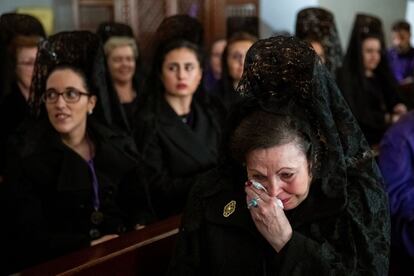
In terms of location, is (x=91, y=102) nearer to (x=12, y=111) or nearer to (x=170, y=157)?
(x=170, y=157)

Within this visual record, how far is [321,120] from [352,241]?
362 mm

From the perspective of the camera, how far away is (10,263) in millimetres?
2402

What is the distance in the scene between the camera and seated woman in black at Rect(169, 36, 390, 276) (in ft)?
4.80

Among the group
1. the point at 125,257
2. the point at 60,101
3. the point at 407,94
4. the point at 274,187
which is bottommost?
the point at 125,257

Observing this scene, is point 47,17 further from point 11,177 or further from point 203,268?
point 203,268

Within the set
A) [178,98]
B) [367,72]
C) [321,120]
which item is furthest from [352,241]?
[367,72]

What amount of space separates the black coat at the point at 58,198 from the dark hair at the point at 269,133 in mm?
1127

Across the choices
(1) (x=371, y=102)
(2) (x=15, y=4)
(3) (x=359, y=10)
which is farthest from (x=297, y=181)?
(3) (x=359, y=10)

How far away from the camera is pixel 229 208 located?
5.35 ft

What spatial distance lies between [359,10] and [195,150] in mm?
6520

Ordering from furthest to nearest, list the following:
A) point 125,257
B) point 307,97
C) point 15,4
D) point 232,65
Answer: point 15,4, point 232,65, point 125,257, point 307,97

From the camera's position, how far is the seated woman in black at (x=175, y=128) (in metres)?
2.88

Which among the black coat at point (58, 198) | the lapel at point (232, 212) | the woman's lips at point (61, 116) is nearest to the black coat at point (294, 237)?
the lapel at point (232, 212)

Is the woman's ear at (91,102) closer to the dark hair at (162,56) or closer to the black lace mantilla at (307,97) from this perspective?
the dark hair at (162,56)
